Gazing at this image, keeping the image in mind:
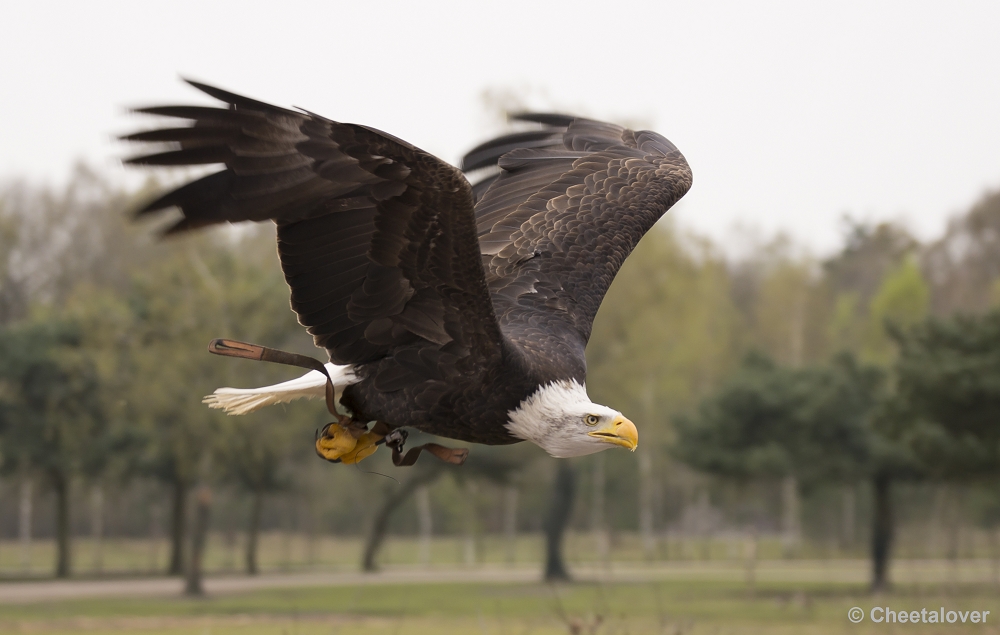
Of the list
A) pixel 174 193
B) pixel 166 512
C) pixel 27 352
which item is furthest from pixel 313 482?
pixel 174 193

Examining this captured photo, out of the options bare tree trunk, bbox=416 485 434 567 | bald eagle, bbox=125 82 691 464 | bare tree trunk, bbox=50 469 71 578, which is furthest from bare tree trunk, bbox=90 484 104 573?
bald eagle, bbox=125 82 691 464

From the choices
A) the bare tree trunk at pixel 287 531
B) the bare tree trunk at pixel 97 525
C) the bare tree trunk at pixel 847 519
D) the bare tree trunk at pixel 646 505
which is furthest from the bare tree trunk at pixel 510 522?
the bare tree trunk at pixel 97 525

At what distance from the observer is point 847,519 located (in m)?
38.6

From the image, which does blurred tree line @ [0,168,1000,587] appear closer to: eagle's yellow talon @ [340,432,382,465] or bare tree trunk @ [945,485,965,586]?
bare tree trunk @ [945,485,965,586]

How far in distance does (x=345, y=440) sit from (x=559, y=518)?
25.4 m

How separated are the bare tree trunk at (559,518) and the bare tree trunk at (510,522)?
5.16 m

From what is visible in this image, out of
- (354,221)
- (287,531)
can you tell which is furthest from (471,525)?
(354,221)

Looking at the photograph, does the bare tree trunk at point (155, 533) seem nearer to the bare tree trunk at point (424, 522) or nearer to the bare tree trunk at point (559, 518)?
the bare tree trunk at point (424, 522)

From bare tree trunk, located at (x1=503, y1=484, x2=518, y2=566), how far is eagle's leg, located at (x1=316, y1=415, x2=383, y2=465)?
100.0ft

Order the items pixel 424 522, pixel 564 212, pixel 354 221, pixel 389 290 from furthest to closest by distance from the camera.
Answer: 1. pixel 424 522
2. pixel 564 212
3. pixel 389 290
4. pixel 354 221

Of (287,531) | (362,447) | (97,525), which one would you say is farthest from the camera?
(287,531)

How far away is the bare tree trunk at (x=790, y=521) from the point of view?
38.2 m

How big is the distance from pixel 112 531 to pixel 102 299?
1233 cm

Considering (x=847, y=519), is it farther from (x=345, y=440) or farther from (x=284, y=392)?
(x=284, y=392)
